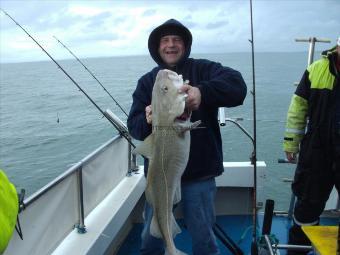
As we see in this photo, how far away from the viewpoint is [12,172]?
14.3 metres

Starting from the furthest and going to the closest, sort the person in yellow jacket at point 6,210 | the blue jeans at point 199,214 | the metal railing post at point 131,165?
the metal railing post at point 131,165
the blue jeans at point 199,214
the person in yellow jacket at point 6,210

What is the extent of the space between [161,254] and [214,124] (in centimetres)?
116

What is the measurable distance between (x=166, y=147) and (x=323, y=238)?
121 centimetres

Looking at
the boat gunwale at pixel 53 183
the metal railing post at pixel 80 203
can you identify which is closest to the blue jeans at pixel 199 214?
the metal railing post at pixel 80 203

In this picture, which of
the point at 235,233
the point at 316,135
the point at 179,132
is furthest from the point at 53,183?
the point at 235,233

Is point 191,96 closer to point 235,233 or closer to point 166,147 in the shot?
point 166,147

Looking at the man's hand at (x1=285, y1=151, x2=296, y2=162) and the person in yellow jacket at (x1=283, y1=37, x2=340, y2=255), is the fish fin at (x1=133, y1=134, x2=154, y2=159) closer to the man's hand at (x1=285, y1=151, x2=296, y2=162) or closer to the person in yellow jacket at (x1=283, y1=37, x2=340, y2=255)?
the person in yellow jacket at (x1=283, y1=37, x2=340, y2=255)

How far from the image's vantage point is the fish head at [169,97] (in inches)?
85.7

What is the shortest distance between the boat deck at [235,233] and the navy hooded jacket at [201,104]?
1.82 metres

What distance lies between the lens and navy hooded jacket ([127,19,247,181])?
8.83 ft

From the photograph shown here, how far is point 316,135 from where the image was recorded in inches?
135

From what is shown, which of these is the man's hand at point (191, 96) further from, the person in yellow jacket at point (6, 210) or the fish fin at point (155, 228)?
the person in yellow jacket at point (6, 210)

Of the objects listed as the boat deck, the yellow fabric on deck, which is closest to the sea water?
the boat deck

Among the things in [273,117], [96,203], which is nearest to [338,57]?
[96,203]
